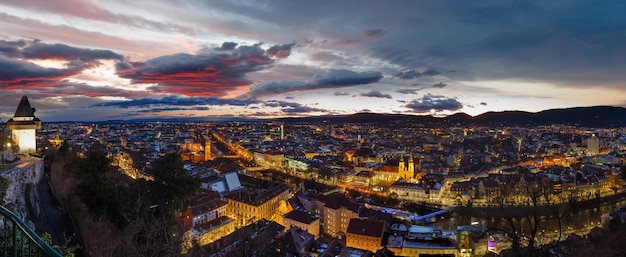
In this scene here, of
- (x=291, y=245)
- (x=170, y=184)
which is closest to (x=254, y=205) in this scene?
(x=291, y=245)

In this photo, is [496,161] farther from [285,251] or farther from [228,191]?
[285,251]

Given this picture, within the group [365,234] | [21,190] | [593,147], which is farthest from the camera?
[593,147]

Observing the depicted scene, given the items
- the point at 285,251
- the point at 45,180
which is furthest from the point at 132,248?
the point at 285,251

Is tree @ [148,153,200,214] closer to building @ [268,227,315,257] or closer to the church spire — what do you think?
the church spire

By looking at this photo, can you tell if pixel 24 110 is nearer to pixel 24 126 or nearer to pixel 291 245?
pixel 24 126

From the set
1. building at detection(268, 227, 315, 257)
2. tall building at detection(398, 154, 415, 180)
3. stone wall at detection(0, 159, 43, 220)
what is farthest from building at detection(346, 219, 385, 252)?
tall building at detection(398, 154, 415, 180)

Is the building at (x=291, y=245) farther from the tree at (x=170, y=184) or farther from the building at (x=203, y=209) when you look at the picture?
the tree at (x=170, y=184)
